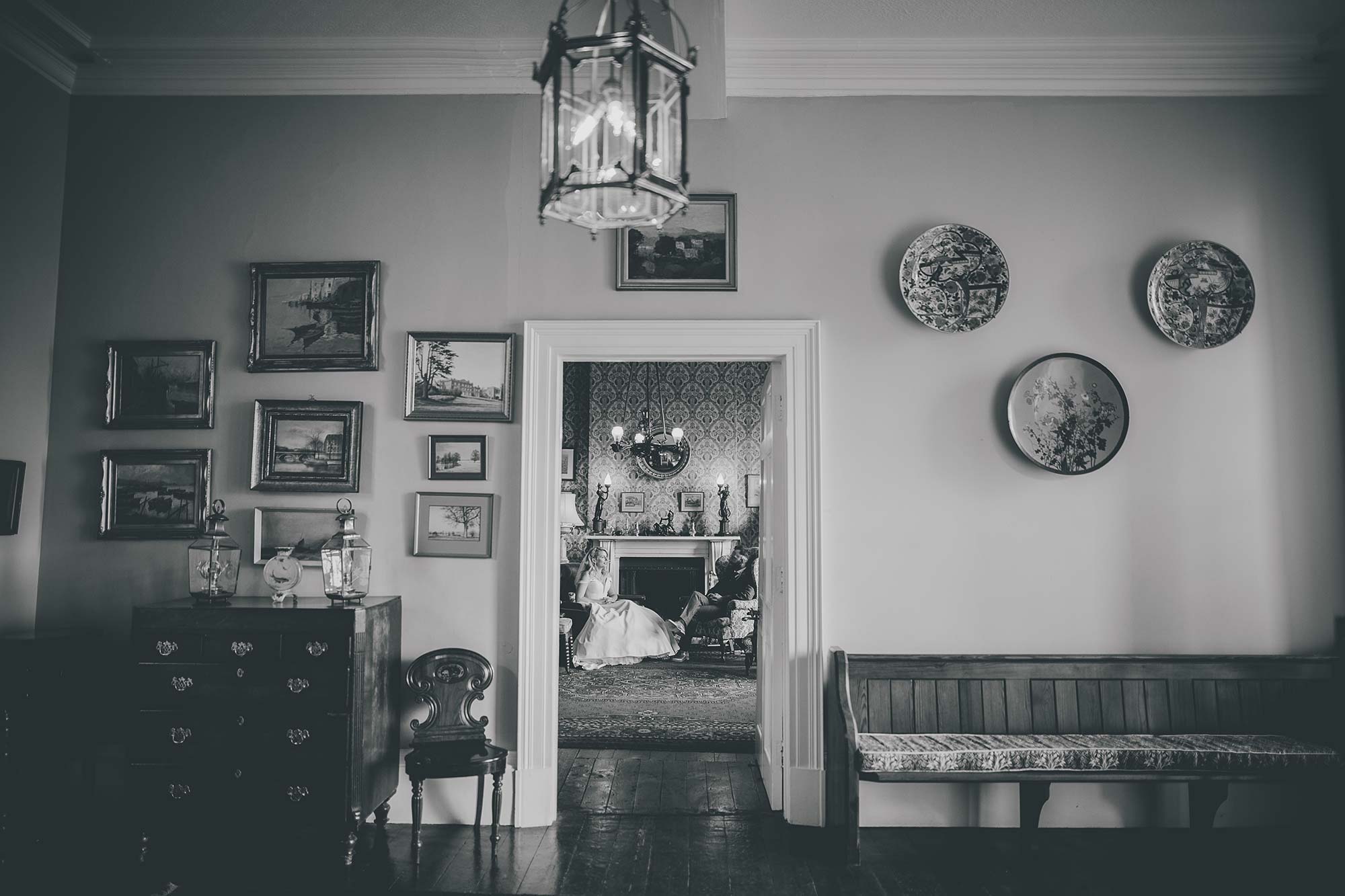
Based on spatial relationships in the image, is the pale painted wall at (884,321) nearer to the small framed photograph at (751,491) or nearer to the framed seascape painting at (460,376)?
the framed seascape painting at (460,376)

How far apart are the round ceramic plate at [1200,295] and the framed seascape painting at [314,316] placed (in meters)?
3.96

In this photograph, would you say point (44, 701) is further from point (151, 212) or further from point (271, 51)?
point (271, 51)

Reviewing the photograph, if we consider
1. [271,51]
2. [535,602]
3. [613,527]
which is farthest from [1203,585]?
[613,527]

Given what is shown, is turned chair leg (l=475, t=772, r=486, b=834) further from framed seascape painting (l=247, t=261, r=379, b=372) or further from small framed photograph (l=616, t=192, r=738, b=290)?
small framed photograph (l=616, t=192, r=738, b=290)

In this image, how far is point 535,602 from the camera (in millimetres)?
4188

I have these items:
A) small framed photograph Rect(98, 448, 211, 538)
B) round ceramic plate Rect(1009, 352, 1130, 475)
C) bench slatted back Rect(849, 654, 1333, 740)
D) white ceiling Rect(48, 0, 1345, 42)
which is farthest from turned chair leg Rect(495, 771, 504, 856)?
white ceiling Rect(48, 0, 1345, 42)

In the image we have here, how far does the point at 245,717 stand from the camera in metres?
3.59

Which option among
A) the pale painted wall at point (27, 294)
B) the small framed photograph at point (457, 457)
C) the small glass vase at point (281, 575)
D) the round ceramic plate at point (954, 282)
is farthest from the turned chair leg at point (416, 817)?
the round ceramic plate at point (954, 282)

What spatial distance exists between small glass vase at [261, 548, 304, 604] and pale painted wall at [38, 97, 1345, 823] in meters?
0.40

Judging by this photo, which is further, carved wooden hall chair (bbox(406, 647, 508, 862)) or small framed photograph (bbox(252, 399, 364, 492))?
small framed photograph (bbox(252, 399, 364, 492))

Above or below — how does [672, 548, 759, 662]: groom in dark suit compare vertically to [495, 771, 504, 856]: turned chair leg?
above

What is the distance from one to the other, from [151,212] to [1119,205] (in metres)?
5.00

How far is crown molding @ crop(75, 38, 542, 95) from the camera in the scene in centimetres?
431

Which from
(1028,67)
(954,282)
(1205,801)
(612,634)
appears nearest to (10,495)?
(954,282)
